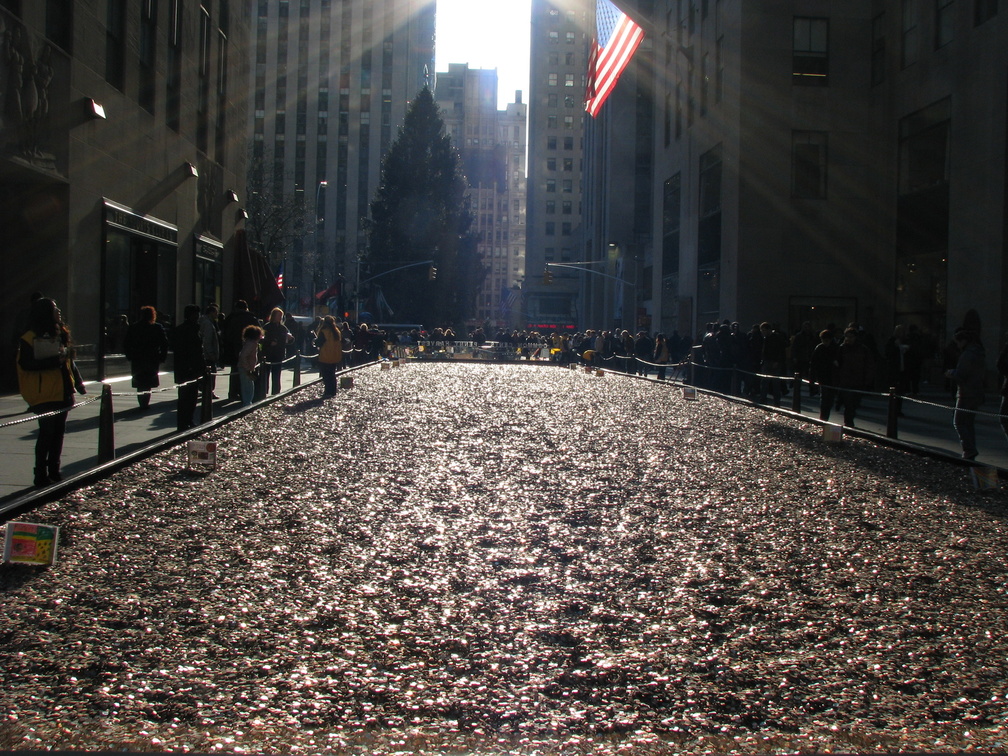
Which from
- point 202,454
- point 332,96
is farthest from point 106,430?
point 332,96

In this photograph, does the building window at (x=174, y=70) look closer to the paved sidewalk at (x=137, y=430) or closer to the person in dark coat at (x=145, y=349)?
the paved sidewalk at (x=137, y=430)

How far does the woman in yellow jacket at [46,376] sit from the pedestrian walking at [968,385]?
11.2 meters

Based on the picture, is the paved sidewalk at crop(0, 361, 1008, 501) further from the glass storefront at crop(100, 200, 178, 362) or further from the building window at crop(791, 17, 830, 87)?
the building window at crop(791, 17, 830, 87)

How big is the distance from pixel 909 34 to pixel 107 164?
28283mm

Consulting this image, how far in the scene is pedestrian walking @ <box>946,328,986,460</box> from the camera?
46.4 ft

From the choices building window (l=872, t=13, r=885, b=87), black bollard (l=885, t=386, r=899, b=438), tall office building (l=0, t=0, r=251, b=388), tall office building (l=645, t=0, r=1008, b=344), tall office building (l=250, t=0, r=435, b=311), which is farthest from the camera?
tall office building (l=250, t=0, r=435, b=311)

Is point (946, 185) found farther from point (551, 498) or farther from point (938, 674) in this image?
point (938, 674)

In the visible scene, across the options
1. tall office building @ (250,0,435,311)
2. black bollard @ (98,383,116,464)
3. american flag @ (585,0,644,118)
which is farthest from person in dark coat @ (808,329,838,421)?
tall office building @ (250,0,435,311)

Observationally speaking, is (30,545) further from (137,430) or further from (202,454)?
(137,430)

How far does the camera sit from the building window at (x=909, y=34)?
121 ft

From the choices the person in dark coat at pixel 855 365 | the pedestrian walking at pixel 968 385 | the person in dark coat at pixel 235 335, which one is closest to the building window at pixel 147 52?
the person in dark coat at pixel 235 335

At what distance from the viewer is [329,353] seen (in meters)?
24.6

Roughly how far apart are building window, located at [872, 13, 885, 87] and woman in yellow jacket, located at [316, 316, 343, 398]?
26.5m

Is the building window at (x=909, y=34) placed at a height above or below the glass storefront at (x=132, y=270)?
above
